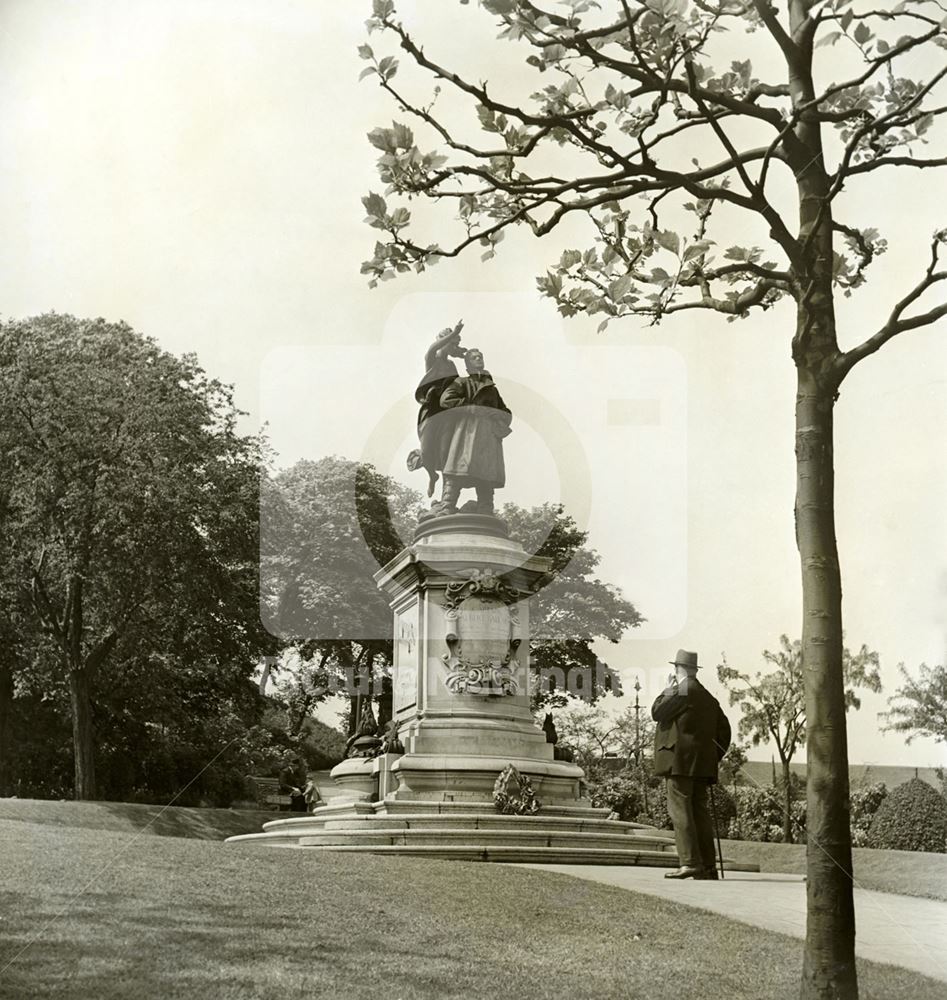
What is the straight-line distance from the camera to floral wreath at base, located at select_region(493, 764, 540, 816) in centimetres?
1825

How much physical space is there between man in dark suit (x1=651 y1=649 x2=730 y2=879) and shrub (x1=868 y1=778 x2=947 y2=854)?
11013mm

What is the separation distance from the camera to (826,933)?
22.0ft

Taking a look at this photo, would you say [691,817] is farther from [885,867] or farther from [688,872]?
[885,867]

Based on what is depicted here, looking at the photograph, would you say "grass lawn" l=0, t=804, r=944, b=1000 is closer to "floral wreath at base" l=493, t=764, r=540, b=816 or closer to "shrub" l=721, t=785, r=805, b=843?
"floral wreath at base" l=493, t=764, r=540, b=816

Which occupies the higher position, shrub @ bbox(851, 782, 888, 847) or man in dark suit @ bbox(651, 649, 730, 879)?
man in dark suit @ bbox(651, 649, 730, 879)

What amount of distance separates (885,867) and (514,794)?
5.40 metres

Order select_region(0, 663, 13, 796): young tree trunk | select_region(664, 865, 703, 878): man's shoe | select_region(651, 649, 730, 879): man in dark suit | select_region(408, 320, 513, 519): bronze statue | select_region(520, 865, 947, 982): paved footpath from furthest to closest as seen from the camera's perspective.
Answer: select_region(0, 663, 13, 796): young tree trunk
select_region(408, 320, 513, 519): bronze statue
select_region(664, 865, 703, 878): man's shoe
select_region(651, 649, 730, 879): man in dark suit
select_region(520, 865, 947, 982): paved footpath

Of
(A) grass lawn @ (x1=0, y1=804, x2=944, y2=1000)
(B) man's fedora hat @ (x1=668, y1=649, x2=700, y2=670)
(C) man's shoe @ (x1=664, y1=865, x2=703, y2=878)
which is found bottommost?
(C) man's shoe @ (x1=664, y1=865, x2=703, y2=878)

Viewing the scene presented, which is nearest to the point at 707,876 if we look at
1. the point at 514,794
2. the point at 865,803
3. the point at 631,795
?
the point at 514,794

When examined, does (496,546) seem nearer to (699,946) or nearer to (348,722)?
(699,946)

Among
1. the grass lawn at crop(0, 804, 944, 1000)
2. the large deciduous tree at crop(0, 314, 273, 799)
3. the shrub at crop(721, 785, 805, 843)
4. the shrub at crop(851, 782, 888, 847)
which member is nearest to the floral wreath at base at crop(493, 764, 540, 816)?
the grass lawn at crop(0, 804, 944, 1000)

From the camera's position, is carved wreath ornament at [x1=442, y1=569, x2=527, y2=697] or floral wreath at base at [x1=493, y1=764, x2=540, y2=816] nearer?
floral wreath at base at [x1=493, y1=764, x2=540, y2=816]

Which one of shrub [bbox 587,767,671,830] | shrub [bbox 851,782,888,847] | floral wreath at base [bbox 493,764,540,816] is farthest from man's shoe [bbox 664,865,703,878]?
shrub [bbox 587,767,671,830]

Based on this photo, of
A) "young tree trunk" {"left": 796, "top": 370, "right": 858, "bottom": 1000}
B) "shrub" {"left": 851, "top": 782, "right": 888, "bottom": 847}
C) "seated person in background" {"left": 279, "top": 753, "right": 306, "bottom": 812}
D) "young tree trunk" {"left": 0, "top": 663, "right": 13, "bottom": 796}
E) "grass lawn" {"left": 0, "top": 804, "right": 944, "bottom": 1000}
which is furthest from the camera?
"seated person in background" {"left": 279, "top": 753, "right": 306, "bottom": 812}
